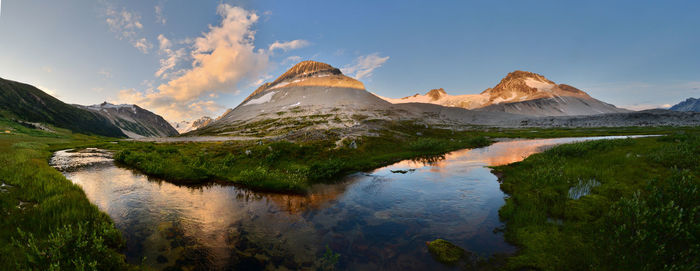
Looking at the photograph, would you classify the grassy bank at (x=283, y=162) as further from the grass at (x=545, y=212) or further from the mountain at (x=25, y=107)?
the mountain at (x=25, y=107)

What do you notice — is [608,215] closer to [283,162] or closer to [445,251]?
[445,251]

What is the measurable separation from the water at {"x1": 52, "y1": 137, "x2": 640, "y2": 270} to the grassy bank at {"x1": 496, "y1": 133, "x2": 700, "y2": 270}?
4.41 feet

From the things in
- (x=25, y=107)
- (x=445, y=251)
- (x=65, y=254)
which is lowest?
(x=445, y=251)

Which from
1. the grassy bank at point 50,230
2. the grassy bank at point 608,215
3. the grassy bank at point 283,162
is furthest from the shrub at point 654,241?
the grassy bank at point 283,162

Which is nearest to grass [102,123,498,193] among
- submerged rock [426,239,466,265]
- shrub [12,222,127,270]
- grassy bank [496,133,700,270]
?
shrub [12,222,127,270]

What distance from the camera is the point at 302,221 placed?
1329cm

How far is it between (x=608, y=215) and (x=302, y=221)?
13.9 m

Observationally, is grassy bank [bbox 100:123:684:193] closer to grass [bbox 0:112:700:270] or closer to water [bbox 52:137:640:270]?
grass [bbox 0:112:700:270]

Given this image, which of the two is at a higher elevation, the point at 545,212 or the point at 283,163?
the point at 283,163

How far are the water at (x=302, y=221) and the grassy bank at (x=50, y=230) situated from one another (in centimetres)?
137

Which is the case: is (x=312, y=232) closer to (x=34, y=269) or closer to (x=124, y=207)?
(x=34, y=269)

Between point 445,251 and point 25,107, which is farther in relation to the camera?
point 25,107

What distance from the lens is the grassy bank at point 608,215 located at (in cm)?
695

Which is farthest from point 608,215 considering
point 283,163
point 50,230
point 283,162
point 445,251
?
point 283,162
